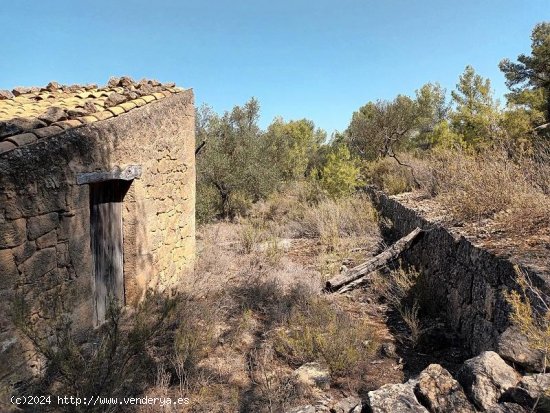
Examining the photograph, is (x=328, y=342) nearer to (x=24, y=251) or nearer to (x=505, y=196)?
(x=24, y=251)

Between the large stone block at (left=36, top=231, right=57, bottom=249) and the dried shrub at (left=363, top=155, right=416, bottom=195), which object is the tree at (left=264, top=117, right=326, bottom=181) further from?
the large stone block at (left=36, top=231, right=57, bottom=249)

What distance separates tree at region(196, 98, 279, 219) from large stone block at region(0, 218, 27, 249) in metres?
7.80

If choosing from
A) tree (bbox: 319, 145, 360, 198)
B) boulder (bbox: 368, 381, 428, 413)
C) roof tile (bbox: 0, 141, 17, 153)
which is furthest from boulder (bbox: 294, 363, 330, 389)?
tree (bbox: 319, 145, 360, 198)

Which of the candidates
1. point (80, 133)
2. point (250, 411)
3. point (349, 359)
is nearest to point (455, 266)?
point (349, 359)

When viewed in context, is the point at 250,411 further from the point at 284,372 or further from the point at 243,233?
the point at 243,233

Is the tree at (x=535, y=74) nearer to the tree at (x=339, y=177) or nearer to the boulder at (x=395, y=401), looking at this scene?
the tree at (x=339, y=177)

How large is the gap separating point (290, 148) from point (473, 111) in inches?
360

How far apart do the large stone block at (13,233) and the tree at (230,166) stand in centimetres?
780

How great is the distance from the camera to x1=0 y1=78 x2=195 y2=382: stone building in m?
3.04

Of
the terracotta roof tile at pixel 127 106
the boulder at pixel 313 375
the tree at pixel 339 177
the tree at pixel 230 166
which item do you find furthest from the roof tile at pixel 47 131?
the tree at pixel 339 177

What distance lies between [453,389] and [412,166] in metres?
8.83

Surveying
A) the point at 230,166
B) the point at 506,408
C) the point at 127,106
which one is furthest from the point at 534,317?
the point at 230,166

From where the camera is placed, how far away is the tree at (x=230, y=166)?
11.6 meters

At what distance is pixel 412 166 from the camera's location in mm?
10461
